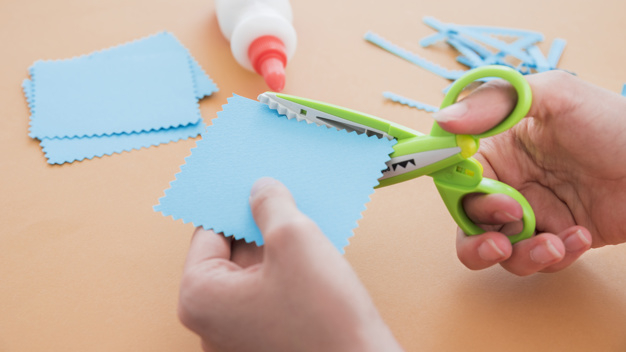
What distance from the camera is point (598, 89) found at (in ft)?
2.13

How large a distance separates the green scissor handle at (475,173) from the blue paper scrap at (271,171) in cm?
8

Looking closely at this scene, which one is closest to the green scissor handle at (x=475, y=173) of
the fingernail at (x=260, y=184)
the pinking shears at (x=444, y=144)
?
the pinking shears at (x=444, y=144)

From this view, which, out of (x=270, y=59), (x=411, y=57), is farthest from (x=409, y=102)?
(x=270, y=59)

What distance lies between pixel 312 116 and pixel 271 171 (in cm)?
9

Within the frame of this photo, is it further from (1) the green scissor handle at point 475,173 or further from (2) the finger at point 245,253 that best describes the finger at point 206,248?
(1) the green scissor handle at point 475,173

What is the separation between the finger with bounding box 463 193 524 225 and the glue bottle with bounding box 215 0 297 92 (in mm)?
344

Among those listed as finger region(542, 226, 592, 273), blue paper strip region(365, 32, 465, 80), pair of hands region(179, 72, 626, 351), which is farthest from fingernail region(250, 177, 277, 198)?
blue paper strip region(365, 32, 465, 80)

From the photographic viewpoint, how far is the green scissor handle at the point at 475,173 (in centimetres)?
54

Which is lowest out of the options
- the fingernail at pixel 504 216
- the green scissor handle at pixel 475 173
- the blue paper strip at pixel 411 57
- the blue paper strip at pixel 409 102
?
the fingernail at pixel 504 216

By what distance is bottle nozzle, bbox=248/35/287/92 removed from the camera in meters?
0.80

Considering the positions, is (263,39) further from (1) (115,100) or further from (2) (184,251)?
(2) (184,251)

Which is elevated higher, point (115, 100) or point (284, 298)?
point (115, 100)

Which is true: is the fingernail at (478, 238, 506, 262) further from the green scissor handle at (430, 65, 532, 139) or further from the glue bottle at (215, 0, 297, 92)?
the glue bottle at (215, 0, 297, 92)

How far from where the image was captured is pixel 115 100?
84 cm
